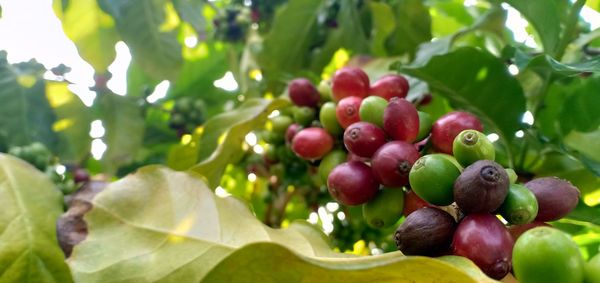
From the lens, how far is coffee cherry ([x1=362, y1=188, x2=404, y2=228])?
94 centimetres

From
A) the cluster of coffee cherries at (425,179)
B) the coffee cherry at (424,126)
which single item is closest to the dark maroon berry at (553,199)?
the cluster of coffee cherries at (425,179)

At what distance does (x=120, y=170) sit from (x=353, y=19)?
83 cm

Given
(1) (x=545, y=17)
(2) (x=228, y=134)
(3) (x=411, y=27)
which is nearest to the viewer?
(1) (x=545, y=17)

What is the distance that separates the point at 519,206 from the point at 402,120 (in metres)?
0.24

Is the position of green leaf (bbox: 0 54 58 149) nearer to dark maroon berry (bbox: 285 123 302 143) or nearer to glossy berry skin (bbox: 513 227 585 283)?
dark maroon berry (bbox: 285 123 302 143)

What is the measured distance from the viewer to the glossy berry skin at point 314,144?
117 centimetres

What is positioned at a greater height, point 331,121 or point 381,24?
point 331,121

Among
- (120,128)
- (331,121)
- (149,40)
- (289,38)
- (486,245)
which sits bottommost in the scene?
(120,128)

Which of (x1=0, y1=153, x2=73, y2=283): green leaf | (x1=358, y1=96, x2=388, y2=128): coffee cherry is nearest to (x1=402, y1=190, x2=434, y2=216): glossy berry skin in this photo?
(x1=358, y1=96, x2=388, y2=128): coffee cherry

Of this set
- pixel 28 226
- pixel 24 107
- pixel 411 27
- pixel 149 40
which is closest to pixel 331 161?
pixel 28 226

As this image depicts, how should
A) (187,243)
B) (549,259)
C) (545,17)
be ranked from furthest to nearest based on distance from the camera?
(545,17)
(187,243)
(549,259)

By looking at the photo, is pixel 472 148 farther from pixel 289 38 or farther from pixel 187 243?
pixel 289 38

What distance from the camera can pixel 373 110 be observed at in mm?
1017

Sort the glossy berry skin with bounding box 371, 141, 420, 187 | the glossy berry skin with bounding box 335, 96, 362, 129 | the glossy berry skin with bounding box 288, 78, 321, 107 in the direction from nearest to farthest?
the glossy berry skin with bounding box 371, 141, 420, 187 → the glossy berry skin with bounding box 335, 96, 362, 129 → the glossy berry skin with bounding box 288, 78, 321, 107
